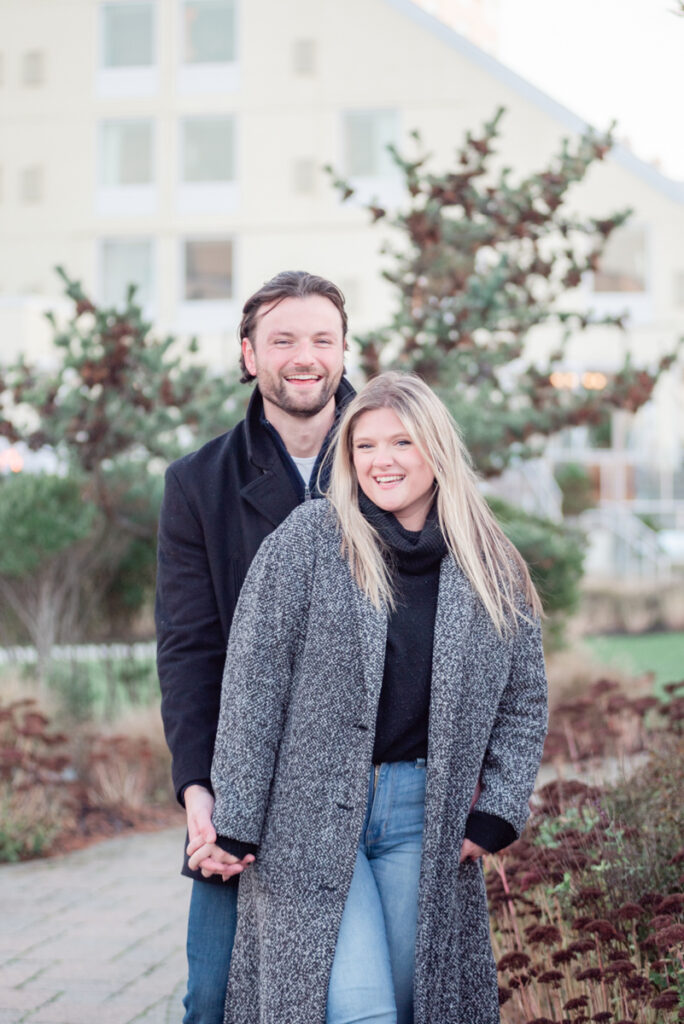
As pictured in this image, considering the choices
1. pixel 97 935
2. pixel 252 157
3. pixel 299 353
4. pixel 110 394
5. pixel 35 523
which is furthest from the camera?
pixel 252 157

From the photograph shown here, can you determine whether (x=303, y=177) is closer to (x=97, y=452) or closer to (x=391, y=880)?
(x=97, y=452)

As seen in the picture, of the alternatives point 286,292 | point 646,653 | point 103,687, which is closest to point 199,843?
point 286,292

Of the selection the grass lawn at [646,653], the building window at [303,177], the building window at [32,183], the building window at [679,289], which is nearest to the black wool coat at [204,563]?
the grass lawn at [646,653]

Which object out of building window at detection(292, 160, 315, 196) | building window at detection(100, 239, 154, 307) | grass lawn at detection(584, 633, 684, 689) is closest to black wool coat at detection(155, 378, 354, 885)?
grass lawn at detection(584, 633, 684, 689)

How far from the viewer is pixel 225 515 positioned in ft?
10.7

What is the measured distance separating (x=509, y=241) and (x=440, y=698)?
5.86m

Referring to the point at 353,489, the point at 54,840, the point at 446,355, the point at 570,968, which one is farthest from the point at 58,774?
the point at 353,489

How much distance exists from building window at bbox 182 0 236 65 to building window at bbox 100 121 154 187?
73.2 inches

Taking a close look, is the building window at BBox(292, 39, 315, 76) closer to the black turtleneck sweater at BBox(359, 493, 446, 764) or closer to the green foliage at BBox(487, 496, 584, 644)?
the green foliage at BBox(487, 496, 584, 644)

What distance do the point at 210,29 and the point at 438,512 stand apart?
25110mm

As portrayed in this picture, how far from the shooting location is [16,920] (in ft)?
17.2

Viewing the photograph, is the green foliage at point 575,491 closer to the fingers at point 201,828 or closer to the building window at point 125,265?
the building window at point 125,265

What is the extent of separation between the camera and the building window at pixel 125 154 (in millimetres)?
26094

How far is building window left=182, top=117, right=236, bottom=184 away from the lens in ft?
84.8
